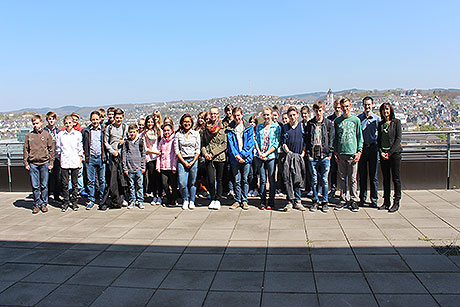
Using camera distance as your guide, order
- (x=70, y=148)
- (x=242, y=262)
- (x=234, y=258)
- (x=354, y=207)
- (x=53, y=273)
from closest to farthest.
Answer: (x=53, y=273) < (x=242, y=262) < (x=234, y=258) < (x=354, y=207) < (x=70, y=148)

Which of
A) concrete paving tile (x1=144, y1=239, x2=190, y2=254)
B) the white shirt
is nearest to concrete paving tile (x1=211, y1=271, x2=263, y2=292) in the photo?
concrete paving tile (x1=144, y1=239, x2=190, y2=254)

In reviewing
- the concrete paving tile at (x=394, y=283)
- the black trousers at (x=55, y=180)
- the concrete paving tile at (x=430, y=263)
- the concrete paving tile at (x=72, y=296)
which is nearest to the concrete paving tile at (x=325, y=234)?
the concrete paving tile at (x=430, y=263)

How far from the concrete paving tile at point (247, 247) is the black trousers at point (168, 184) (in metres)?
2.60

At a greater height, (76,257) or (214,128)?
(214,128)

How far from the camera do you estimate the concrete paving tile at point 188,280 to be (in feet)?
13.4

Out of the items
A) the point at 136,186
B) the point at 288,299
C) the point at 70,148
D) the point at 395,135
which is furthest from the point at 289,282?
the point at 70,148

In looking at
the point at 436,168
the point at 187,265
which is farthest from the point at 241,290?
the point at 436,168

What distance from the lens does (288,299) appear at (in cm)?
370

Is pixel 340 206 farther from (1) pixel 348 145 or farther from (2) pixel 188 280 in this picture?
(2) pixel 188 280

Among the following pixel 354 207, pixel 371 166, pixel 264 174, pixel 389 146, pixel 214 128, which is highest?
pixel 214 128

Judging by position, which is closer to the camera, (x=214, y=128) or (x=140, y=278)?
(x=140, y=278)

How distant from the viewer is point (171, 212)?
7.31m

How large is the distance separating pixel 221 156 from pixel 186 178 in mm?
832

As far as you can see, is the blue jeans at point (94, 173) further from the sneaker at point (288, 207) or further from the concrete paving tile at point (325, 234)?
the concrete paving tile at point (325, 234)
